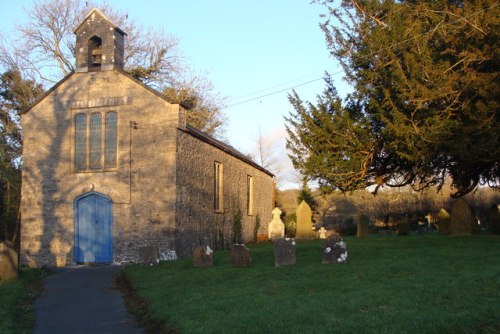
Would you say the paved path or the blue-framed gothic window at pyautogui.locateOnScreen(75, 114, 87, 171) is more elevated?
the blue-framed gothic window at pyautogui.locateOnScreen(75, 114, 87, 171)

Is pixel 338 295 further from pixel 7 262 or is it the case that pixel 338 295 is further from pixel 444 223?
pixel 444 223

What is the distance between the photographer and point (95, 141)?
21.2 meters

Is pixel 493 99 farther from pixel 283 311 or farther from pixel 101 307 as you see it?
pixel 101 307

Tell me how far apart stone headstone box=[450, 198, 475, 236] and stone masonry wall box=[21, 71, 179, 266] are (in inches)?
510

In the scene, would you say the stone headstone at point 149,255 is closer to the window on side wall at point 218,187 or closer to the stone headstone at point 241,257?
the stone headstone at point 241,257

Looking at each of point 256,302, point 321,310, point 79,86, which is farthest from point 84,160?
point 321,310

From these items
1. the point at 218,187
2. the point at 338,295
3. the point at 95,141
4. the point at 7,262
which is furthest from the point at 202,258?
the point at 218,187

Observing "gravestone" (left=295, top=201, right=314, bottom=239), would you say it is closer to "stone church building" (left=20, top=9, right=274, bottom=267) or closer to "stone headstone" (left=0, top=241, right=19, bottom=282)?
"stone church building" (left=20, top=9, right=274, bottom=267)

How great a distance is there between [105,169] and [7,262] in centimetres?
652

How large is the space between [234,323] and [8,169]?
96.7ft

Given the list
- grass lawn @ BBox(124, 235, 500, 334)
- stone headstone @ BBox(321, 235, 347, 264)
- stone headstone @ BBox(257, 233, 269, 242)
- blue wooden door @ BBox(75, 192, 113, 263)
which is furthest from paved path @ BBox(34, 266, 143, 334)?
stone headstone @ BBox(257, 233, 269, 242)

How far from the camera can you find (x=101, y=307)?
37.5 feet

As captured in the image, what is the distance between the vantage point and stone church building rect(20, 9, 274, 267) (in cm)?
2014

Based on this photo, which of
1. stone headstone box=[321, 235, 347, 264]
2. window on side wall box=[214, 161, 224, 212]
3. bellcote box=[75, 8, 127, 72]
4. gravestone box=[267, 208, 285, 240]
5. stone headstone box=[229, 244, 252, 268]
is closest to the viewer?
stone headstone box=[321, 235, 347, 264]
